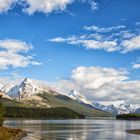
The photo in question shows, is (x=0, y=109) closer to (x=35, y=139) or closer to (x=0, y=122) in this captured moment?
(x=0, y=122)

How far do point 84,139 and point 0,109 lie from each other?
54.1 meters

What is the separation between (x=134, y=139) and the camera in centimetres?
11975

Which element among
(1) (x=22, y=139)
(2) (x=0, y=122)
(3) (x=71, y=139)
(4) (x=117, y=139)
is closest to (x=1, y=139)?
(1) (x=22, y=139)

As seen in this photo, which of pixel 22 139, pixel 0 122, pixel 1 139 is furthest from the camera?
pixel 0 122

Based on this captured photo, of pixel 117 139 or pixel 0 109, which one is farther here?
pixel 0 109

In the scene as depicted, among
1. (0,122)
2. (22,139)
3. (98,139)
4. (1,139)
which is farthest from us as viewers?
(0,122)

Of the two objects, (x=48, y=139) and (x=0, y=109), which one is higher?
(x=0, y=109)

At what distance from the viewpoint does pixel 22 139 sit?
110688 mm

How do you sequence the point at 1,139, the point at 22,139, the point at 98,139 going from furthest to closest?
the point at 98,139 → the point at 22,139 → the point at 1,139

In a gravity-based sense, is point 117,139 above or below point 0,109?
below

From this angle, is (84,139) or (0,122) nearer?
(84,139)

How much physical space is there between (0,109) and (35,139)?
162 ft

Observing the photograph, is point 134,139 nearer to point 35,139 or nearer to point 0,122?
point 35,139

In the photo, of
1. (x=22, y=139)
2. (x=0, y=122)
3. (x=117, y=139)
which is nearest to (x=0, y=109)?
(x=0, y=122)
